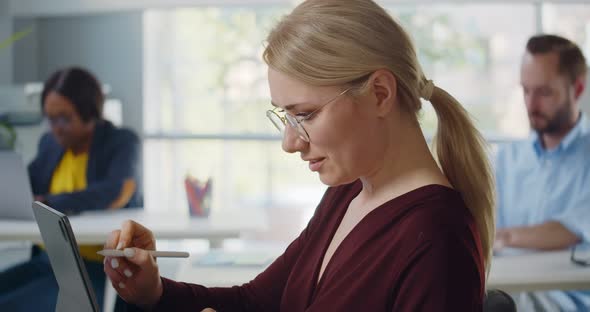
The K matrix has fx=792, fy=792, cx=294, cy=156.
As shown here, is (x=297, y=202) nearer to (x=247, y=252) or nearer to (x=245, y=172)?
(x=245, y=172)

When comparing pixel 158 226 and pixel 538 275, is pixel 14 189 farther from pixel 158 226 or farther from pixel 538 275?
pixel 538 275

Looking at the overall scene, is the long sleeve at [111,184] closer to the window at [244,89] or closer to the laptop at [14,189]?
the laptop at [14,189]

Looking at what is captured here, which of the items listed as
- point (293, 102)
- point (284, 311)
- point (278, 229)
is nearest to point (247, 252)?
point (284, 311)

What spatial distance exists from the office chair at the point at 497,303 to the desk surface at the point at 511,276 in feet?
2.47

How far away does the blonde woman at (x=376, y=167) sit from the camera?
112 cm

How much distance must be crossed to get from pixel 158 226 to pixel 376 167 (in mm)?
1727

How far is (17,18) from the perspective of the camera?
4.36m

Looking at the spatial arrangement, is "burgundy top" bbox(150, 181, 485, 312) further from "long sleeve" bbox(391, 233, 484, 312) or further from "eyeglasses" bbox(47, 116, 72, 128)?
"eyeglasses" bbox(47, 116, 72, 128)

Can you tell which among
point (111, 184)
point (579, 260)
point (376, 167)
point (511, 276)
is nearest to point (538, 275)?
point (511, 276)

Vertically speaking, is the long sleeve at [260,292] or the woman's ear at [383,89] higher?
the woman's ear at [383,89]

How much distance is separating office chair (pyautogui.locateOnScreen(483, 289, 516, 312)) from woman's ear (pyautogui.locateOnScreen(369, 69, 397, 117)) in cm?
36

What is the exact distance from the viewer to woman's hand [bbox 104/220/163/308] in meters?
1.33

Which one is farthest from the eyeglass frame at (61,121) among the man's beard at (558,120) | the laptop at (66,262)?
the laptop at (66,262)

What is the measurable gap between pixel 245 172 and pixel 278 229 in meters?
0.40
